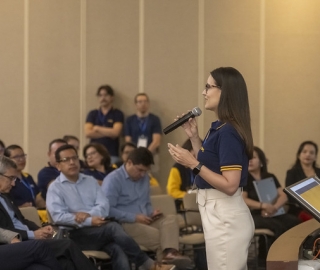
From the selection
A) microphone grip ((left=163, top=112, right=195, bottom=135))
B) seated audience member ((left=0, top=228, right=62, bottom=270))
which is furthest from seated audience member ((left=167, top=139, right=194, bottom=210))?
microphone grip ((left=163, top=112, right=195, bottom=135))

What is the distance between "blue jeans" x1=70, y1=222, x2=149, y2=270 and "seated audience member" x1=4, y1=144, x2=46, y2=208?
631 millimetres

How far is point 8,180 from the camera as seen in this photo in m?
5.36

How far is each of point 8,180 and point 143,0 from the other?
5.45 metres

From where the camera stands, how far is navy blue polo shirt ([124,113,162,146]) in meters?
10.0

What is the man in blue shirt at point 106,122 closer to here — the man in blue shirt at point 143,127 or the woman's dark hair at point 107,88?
the woman's dark hair at point 107,88

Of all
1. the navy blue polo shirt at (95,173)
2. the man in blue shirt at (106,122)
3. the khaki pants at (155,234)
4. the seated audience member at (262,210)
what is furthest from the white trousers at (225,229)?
the man in blue shirt at (106,122)

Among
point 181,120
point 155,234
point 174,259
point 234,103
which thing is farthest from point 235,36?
point 234,103

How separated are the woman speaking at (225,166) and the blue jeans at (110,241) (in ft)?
7.93

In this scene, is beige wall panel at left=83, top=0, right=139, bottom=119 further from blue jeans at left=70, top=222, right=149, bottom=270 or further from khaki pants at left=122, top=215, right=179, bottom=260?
blue jeans at left=70, top=222, right=149, bottom=270

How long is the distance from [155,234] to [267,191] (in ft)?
5.15

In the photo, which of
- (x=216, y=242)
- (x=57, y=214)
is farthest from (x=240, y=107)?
(x=57, y=214)

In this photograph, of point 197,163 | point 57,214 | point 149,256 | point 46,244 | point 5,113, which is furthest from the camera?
point 5,113

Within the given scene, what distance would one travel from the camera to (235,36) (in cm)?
1027

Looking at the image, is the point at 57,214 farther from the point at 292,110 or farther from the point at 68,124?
the point at 292,110
